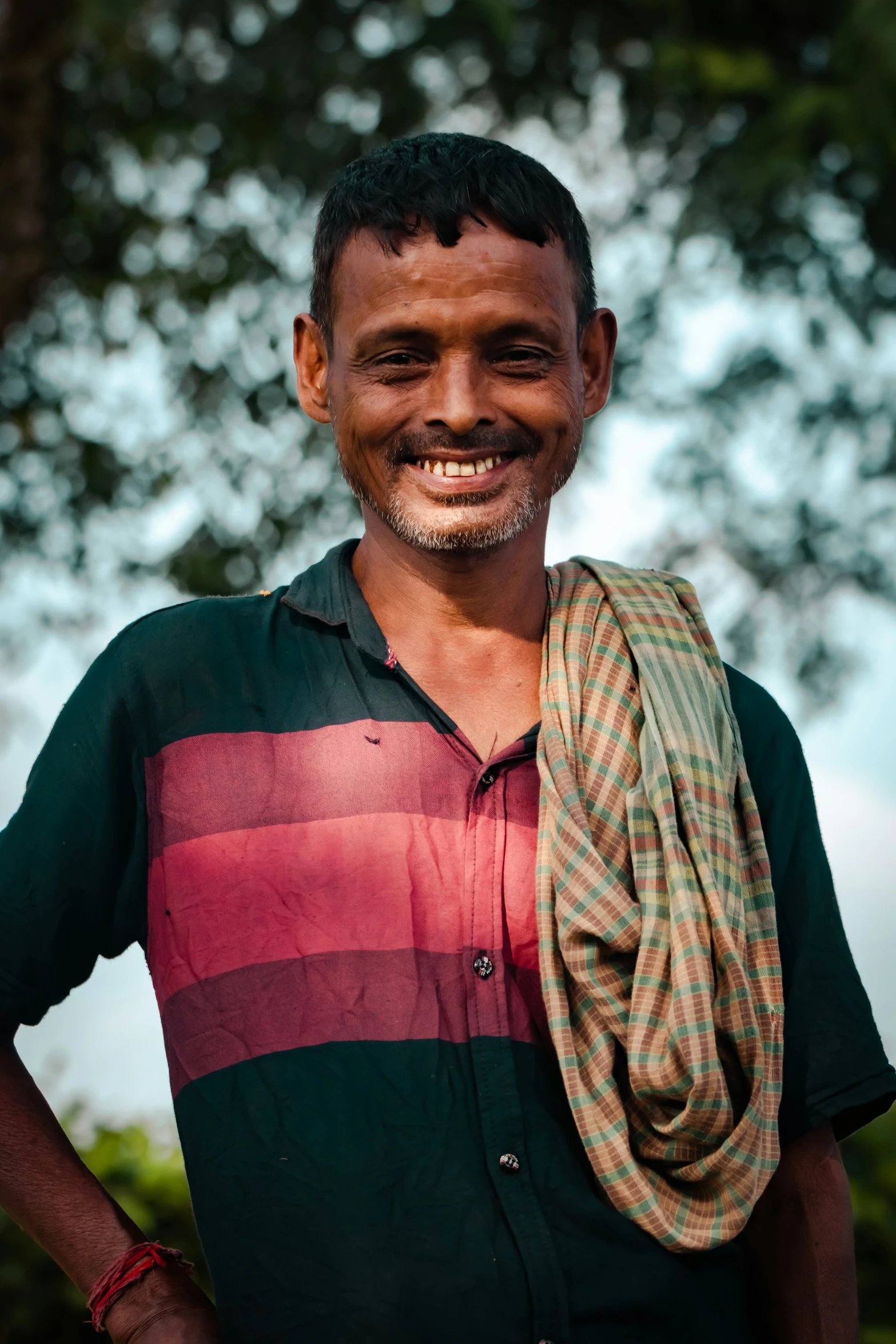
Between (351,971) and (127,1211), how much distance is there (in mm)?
2312

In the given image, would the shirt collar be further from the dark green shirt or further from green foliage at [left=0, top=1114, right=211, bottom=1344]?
green foliage at [left=0, top=1114, right=211, bottom=1344]

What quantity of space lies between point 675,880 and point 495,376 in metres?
0.72

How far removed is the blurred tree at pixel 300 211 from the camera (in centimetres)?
495

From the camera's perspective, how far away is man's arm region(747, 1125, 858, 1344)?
1798 millimetres

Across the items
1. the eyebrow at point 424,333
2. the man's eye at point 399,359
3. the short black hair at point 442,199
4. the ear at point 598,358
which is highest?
the short black hair at point 442,199

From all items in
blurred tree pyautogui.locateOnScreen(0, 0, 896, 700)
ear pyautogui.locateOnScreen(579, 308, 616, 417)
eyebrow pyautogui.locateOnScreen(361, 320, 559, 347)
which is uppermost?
blurred tree pyautogui.locateOnScreen(0, 0, 896, 700)

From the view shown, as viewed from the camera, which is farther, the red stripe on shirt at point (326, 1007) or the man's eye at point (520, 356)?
the man's eye at point (520, 356)

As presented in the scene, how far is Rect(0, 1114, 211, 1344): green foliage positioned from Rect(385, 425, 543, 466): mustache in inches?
103

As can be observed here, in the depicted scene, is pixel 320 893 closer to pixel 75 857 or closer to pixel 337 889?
pixel 337 889

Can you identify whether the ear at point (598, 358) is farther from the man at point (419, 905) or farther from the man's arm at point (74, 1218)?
the man's arm at point (74, 1218)

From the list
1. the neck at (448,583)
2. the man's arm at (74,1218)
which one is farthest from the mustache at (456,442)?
the man's arm at (74,1218)

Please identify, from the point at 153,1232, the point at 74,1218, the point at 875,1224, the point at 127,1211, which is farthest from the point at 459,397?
the point at 875,1224

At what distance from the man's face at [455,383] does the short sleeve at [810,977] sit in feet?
1.64

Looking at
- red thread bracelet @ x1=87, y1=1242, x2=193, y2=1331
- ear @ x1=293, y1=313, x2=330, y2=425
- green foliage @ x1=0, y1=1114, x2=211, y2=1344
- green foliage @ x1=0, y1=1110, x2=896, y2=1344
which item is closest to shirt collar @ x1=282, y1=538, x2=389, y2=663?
ear @ x1=293, y1=313, x2=330, y2=425
